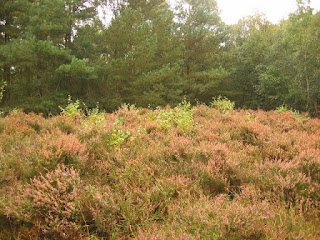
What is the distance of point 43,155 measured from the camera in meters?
3.23

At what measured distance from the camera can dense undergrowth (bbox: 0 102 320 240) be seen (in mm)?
2232

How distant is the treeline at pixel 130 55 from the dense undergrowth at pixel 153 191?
42.7 ft

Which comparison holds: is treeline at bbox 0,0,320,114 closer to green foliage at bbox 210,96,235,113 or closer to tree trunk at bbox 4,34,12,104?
tree trunk at bbox 4,34,12,104

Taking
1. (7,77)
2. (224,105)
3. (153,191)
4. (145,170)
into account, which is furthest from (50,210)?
(7,77)

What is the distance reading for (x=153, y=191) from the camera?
2875 millimetres

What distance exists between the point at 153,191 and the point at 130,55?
49.5 ft

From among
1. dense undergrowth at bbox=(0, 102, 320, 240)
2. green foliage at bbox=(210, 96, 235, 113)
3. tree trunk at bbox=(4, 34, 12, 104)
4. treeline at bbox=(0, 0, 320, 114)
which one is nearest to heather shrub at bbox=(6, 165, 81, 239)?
dense undergrowth at bbox=(0, 102, 320, 240)

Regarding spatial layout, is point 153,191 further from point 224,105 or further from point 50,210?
point 224,105

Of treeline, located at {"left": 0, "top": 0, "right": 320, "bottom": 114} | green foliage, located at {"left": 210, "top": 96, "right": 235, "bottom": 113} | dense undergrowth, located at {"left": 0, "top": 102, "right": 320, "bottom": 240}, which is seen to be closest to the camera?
dense undergrowth, located at {"left": 0, "top": 102, "right": 320, "bottom": 240}

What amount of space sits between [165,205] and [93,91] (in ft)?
58.1

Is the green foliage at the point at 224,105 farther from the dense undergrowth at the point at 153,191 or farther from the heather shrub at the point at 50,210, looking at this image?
the heather shrub at the point at 50,210

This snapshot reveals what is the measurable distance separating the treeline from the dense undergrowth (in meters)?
13.0

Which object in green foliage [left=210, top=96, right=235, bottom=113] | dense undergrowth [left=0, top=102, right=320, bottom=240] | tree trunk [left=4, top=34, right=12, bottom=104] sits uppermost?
tree trunk [left=4, top=34, right=12, bottom=104]

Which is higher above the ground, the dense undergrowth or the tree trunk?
the tree trunk
